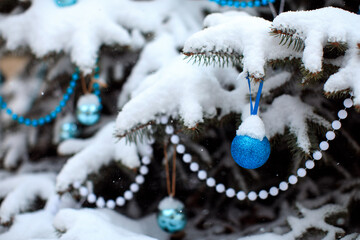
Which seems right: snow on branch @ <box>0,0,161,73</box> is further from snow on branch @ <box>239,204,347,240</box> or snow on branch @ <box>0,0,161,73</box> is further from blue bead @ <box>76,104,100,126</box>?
snow on branch @ <box>239,204,347,240</box>

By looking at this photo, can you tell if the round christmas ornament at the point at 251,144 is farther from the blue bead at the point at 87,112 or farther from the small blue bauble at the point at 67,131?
the small blue bauble at the point at 67,131

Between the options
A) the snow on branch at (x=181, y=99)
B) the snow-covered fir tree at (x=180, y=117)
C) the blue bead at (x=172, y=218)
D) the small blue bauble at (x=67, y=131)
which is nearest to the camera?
the snow-covered fir tree at (x=180, y=117)

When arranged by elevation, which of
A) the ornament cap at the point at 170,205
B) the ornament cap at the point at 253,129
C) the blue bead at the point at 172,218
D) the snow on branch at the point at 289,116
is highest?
the ornament cap at the point at 253,129

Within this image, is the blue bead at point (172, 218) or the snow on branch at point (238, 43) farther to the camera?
the blue bead at point (172, 218)

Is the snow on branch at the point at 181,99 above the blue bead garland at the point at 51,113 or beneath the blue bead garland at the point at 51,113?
above

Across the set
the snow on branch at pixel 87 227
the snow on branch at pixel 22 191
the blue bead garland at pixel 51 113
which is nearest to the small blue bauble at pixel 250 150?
the snow on branch at pixel 87 227
